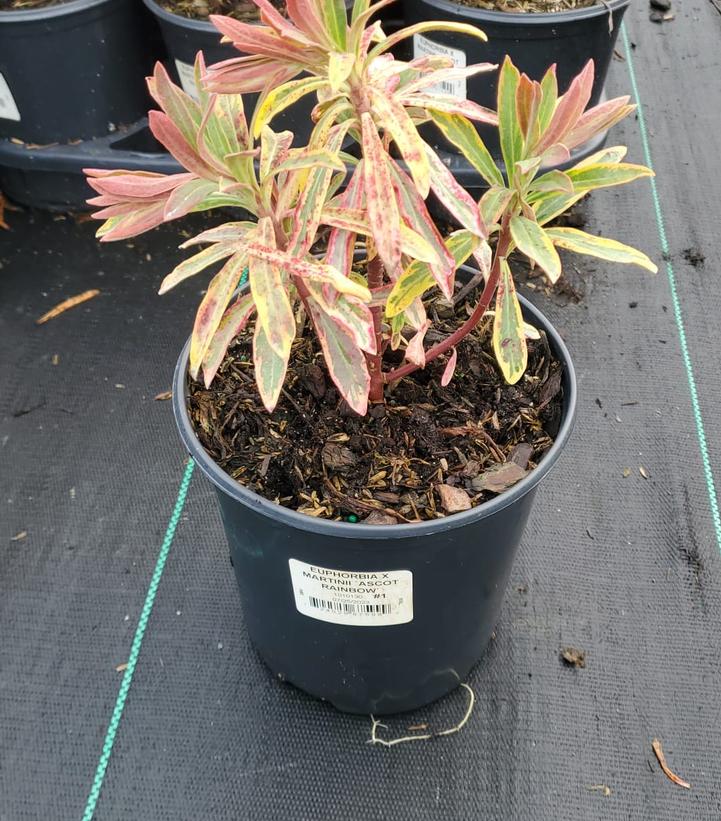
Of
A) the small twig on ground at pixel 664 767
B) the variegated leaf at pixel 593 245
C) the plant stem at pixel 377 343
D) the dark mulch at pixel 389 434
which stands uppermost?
the variegated leaf at pixel 593 245

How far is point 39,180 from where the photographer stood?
208cm

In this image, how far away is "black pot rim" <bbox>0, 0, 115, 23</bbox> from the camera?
1692 mm

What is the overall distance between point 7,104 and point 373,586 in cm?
168

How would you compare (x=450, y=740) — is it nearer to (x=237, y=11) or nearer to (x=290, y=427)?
(x=290, y=427)

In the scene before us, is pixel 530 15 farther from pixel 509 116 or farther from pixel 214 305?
pixel 214 305

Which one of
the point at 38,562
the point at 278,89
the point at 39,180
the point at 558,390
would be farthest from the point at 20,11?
the point at 558,390

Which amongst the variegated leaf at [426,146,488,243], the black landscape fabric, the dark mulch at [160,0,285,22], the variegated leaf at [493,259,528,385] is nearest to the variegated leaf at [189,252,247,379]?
the variegated leaf at [426,146,488,243]

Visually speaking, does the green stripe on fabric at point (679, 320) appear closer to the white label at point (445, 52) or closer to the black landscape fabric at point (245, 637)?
the black landscape fabric at point (245, 637)

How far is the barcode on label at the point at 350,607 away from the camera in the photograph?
3.22 feet

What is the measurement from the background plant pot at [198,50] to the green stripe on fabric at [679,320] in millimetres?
997

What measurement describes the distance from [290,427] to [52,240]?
1.37 metres

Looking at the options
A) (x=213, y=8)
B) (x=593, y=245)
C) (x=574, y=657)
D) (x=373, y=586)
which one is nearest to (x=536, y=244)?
(x=593, y=245)

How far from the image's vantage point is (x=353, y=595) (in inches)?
37.9

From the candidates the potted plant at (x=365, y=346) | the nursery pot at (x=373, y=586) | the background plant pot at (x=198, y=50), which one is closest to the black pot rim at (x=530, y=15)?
the background plant pot at (x=198, y=50)
